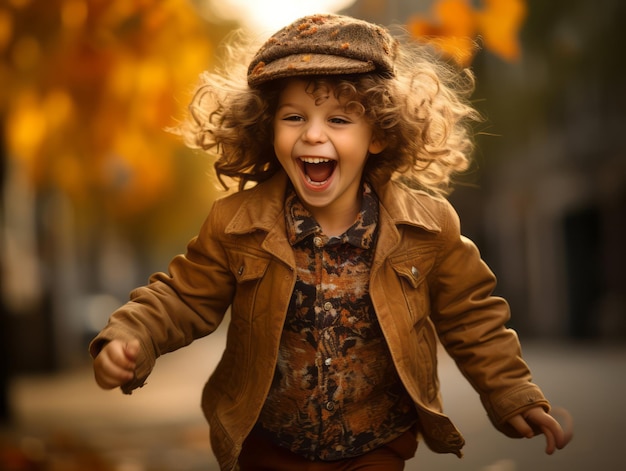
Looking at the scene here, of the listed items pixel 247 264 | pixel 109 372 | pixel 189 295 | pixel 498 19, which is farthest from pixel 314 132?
pixel 498 19

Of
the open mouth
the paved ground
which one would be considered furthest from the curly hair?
the paved ground

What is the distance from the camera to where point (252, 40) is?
3.81 meters

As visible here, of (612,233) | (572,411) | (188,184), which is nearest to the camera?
(572,411)

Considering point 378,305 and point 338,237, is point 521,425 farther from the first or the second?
point 338,237

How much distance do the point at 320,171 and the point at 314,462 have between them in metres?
0.99

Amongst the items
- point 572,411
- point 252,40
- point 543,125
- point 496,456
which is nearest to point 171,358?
point 543,125

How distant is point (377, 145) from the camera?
3.47 metres

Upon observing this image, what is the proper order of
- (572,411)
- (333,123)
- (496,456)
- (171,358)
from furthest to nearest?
(171,358)
(572,411)
(496,456)
(333,123)

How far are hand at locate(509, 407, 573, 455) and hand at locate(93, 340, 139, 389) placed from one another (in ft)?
4.29

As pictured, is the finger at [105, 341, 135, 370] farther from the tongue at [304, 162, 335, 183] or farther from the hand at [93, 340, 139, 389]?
the tongue at [304, 162, 335, 183]

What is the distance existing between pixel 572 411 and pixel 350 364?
4.50m

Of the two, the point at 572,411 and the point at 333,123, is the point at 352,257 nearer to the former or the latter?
the point at 333,123

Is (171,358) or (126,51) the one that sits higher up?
(126,51)

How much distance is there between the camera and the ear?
11.3 ft
